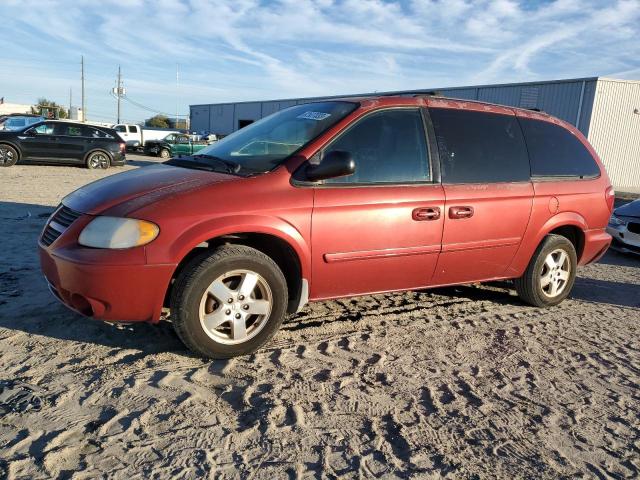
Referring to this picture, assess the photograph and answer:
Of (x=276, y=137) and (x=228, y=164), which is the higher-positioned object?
(x=276, y=137)

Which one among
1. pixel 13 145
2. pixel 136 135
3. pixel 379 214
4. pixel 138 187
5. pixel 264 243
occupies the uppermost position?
pixel 136 135

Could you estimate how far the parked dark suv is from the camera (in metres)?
15.9

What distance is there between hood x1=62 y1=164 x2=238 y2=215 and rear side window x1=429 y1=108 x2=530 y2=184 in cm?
181

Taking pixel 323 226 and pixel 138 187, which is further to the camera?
pixel 323 226

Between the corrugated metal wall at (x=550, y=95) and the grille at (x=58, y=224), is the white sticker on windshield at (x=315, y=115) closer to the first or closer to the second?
the grille at (x=58, y=224)

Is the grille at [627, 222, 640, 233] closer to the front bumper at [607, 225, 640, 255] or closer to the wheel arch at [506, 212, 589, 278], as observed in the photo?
Answer: the front bumper at [607, 225, 640, 255]

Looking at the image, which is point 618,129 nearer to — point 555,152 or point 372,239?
point 555,152

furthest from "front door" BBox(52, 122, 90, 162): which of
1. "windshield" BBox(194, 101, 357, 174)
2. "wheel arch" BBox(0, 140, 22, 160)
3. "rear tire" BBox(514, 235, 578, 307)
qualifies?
"rear tire" BBox(514, 235, 578, 307)

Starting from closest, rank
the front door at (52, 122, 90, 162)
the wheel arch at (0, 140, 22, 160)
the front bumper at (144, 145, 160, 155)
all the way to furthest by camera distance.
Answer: the wheel arch at (0, 140, 22, 160)
the front door at (52, 122, 90, 162)
the front bumper at (144, 145, 160, 155)

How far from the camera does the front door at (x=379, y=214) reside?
12.0ft

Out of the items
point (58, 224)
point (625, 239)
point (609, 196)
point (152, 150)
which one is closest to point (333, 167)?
point (58, 224)

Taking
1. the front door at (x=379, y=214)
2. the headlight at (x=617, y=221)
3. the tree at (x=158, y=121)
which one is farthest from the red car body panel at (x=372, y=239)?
the tree at (x=158, y=121)

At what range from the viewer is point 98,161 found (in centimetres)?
A: 1752

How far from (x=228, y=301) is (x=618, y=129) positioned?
25.3 meters
